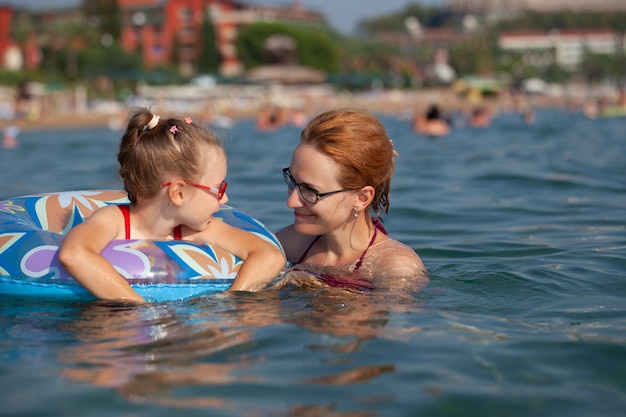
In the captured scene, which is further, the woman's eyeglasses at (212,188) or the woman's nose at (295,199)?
the woman's nose at (295,199)

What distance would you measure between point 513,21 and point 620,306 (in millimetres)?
156325

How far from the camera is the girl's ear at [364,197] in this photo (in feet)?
11.4

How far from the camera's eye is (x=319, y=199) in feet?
11.2

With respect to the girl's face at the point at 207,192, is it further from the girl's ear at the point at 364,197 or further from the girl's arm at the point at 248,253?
the girl's ear at the point at 364,197

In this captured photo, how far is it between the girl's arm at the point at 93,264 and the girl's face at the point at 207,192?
1.16 ft

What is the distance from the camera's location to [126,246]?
3336 millimetres

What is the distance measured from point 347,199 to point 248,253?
1.56 ft

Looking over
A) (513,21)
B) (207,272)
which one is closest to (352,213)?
(207,272)

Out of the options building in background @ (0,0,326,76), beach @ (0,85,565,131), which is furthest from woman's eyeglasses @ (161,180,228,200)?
building in background @ (0,0,326,76)

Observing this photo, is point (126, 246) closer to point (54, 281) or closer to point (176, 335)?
point (54, 281)

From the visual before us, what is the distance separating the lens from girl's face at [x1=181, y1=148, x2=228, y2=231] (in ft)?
10.9

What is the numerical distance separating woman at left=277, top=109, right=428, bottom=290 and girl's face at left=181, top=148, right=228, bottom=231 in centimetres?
30

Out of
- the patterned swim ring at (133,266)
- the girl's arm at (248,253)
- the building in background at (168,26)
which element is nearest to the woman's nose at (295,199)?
the girl's arm at (248,253)

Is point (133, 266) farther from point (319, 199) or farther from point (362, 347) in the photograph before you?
point (362, 347)
